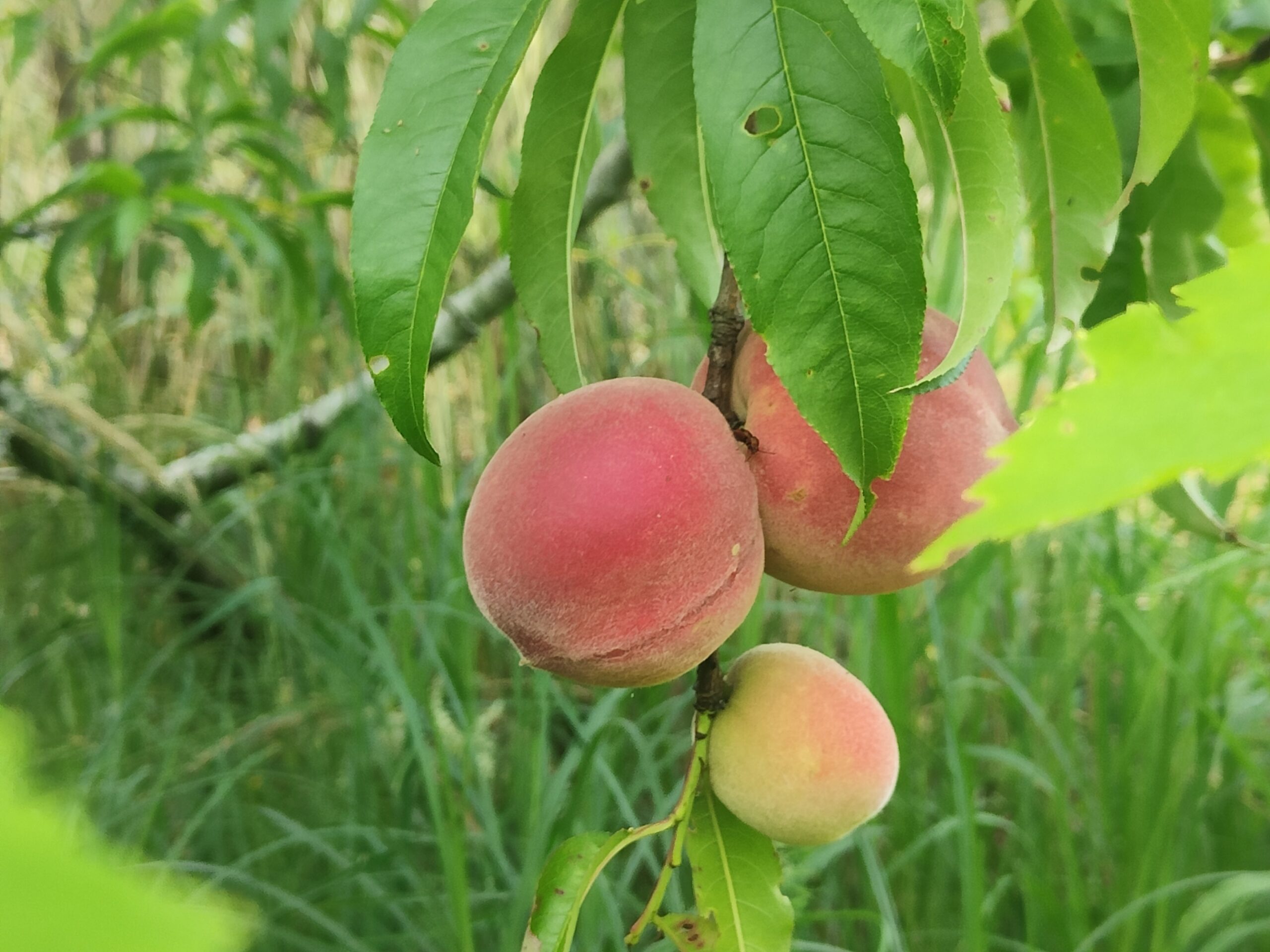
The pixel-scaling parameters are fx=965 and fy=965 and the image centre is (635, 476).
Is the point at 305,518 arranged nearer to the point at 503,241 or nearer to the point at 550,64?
the point at 503,241

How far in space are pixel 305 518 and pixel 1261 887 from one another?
1.41m

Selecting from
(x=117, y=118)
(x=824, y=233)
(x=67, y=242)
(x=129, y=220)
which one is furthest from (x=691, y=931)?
(x=117, y=118)

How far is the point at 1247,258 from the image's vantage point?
0.59ft

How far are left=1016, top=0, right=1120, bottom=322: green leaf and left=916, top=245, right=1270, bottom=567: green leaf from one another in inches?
17.4

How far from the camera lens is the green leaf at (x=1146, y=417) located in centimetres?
15

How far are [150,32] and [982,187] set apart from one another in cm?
122

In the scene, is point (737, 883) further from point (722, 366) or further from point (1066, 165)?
point (1066, 165)

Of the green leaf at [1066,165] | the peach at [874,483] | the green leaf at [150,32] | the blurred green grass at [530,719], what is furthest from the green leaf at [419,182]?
the green leaf at [150,32]

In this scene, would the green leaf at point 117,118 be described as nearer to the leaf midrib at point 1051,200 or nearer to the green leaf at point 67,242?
the green leaf at point 67,242

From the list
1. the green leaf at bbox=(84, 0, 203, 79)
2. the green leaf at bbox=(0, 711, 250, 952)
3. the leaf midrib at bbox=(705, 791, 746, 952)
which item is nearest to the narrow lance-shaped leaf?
the leaf midrib at bbox=(705, 791, 746, 952)

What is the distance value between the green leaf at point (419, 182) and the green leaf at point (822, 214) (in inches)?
4.2

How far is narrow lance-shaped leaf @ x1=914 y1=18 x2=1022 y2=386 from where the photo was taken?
47cm

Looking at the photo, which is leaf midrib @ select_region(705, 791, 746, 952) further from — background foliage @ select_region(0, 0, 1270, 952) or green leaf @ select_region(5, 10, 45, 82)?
green leaf @ select_region(5, 10, 45, 82)

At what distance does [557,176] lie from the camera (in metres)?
0.61
